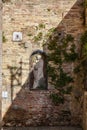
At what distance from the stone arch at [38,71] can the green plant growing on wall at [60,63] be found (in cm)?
23

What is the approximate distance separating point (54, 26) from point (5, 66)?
6.86 feet

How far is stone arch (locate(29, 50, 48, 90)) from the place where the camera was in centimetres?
1406

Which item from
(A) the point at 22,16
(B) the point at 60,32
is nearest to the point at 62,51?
(B) the point at 60,32

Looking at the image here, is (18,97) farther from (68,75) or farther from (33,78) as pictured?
(68,75)

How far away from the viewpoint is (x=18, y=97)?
45.6 ft

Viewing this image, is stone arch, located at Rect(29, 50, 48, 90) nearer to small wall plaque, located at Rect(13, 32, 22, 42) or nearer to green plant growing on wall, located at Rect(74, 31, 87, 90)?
small wall plaque, located at Rect(13, 32, 22, 42)

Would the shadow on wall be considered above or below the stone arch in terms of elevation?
below

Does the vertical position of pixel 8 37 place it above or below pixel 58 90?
above

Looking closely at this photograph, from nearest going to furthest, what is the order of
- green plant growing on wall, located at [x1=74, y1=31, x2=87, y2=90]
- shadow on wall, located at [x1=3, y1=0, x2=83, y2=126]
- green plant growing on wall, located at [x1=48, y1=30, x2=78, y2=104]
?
green plant growing on wall, located at [x1=74, y1=31, x2=87, y2=90], shadow on wall, located at [x1=3, y1=0, x2=83, y2=126], green plant growing on wall, located at [x1=48, y1=30, x2=78, y2=104]

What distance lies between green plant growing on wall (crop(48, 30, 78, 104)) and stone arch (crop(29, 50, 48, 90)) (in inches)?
9.0

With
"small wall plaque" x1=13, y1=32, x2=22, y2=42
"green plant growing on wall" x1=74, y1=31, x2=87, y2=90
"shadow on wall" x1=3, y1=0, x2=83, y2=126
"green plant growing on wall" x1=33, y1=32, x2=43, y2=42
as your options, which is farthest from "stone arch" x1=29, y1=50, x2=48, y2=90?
"green plant growing on wall" x1=74, y1=31, x2=87, y2=90

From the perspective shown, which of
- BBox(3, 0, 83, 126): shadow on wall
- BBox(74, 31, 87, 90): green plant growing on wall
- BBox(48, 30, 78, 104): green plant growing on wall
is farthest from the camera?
BBox(48, 30, 78, 104): green plant growing on wall

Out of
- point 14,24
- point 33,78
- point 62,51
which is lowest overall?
point 33,78

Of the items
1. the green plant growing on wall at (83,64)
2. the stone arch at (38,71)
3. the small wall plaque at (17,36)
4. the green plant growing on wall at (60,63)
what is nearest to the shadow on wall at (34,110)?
the stone arch at (38,71)
